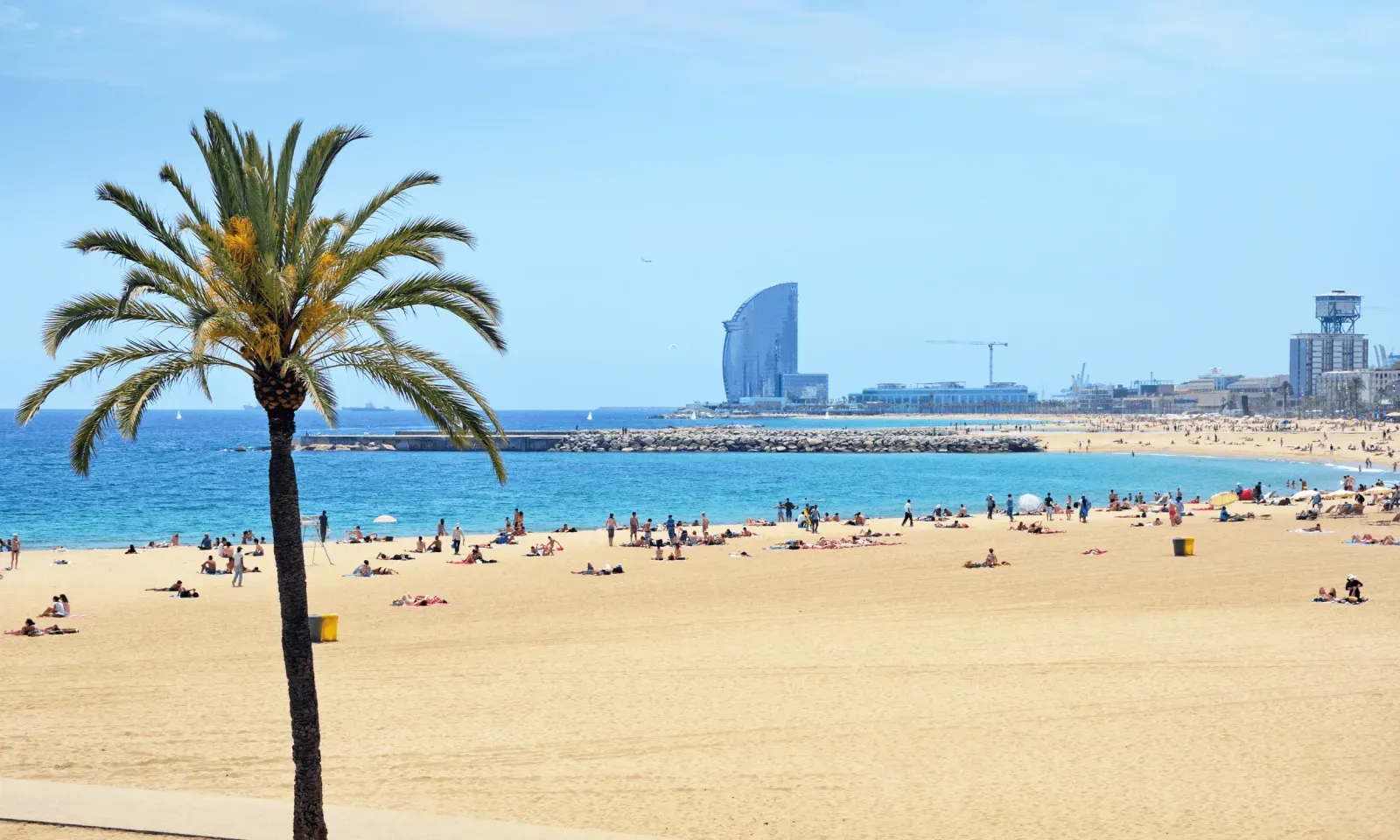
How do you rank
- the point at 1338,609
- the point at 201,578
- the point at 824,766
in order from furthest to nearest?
the point at 201,578 → the point at 1338,609 → the point at 824,766

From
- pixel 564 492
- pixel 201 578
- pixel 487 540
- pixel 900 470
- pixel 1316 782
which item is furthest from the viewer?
pixel 900 470

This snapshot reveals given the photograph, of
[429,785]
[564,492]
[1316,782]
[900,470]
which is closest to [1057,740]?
[1316,782]

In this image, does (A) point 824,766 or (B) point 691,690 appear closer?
(A) point 824,766

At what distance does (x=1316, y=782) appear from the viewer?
1158 centimetres

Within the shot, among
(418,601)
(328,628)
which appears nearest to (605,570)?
(418,601)

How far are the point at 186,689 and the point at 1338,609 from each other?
19288 millimetres

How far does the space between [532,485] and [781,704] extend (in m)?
58.7

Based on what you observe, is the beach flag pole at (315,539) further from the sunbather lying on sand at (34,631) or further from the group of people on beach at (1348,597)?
the group of people on beach at (1348,597)

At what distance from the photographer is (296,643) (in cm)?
920

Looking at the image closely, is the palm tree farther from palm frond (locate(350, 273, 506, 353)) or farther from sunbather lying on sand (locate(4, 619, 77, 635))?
sunbather lying on sand (locate(4, 619, 77, 635))

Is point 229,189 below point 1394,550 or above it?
above

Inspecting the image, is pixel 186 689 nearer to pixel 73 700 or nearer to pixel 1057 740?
pixel 73 700

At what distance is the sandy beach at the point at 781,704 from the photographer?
36.8 feet

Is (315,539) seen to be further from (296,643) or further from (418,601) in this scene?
(296,643)
